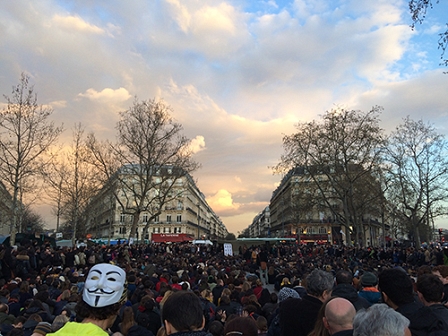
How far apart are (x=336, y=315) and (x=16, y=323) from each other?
17.6 ft

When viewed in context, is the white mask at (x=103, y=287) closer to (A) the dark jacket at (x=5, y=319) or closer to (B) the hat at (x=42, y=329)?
(B) the hat at (x=42, y=329)

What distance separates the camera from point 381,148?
126ft

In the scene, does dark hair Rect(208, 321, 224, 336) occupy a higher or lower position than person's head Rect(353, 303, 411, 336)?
lower

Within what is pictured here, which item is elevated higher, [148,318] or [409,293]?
[409,293]

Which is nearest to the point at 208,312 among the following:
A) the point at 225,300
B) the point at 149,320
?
the point at 225,300

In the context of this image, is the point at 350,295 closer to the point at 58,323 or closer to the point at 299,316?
the point at 299,316

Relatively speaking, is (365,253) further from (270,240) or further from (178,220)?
(178,220)

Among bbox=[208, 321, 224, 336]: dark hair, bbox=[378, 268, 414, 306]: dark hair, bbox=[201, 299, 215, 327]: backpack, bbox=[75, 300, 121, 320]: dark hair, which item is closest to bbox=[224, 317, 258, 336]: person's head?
bbox=[208, 321, 224, 336]: dark hair

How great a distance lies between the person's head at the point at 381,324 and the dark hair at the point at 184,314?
1.01m

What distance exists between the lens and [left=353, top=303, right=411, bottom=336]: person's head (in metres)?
2.20

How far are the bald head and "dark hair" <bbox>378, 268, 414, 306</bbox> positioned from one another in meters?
1.09

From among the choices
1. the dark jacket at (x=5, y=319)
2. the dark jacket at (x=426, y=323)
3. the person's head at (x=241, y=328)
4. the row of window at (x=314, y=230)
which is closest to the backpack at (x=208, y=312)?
the person's head at (x=241, y=328)

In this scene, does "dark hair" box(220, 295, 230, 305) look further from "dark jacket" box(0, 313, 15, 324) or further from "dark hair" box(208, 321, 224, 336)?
"dark jacket" box(0, 313, 15, 324)

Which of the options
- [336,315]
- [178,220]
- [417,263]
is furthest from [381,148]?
[178,220]
